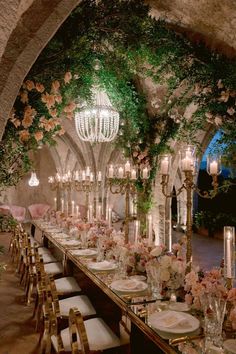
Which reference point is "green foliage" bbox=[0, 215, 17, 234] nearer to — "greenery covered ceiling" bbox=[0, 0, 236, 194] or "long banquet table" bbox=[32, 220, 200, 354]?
"greenery covered ceiling" bbox=[0, 0, 236, 194]

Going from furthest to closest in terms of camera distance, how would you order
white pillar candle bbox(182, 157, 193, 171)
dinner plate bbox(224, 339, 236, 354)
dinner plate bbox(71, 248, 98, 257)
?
dinner plate bbox(71, 248, 98, 257) < white pillar candle bbox(182, 157, 193, 171) < dinner plate bbox(224, 339, 236, 354)

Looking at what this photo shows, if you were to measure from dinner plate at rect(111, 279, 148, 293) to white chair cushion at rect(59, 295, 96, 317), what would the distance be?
657 millimetres

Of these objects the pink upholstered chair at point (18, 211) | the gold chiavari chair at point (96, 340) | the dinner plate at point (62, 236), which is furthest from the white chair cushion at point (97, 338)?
the pink upholstered chair at point (18, 211)

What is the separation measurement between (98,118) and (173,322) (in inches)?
126

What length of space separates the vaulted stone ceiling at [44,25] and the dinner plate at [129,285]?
1.59 m

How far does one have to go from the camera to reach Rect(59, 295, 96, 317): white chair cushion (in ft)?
10.8

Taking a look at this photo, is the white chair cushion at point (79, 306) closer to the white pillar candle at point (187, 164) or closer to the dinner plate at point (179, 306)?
the dinner plate at point (179, 306)

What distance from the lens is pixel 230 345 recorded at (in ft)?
5.84

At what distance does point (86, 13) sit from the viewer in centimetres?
357

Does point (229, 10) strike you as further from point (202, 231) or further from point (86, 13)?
point (202, 231)

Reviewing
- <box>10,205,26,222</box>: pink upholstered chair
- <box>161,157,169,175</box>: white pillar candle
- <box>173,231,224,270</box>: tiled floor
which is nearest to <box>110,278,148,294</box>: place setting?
<box>161,157,169,175</box>: white pillar candle

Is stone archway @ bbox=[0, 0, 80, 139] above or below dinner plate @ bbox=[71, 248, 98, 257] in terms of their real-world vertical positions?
above

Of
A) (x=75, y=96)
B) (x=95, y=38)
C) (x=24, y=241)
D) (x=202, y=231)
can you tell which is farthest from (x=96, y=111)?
(x=202, y=231)

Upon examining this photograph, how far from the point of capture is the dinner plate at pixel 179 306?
2.30 metres
